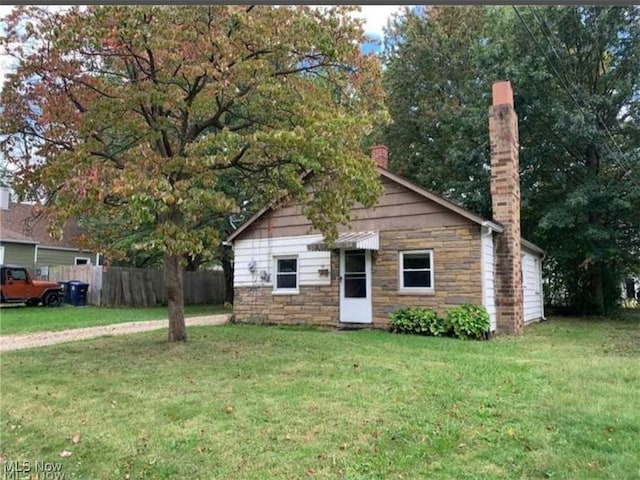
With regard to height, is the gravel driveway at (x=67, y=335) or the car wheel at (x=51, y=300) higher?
the car wheel at (x=51, y=300)

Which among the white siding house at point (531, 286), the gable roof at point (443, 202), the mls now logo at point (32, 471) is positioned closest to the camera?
the mls now logo at point (32, 471)

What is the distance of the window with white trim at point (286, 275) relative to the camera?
43.2 feet

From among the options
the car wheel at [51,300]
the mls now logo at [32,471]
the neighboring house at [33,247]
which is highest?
the neighboring house at [33,247]

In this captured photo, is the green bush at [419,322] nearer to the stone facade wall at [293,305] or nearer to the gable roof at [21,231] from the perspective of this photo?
the stone facade wall at [293,305]

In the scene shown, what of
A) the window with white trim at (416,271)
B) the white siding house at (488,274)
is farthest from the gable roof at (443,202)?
the window with white trim at (416,271)

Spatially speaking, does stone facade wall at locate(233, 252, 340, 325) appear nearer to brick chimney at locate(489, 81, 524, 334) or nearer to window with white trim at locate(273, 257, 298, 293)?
window with white trim at locate(273, 257, 298, 293)

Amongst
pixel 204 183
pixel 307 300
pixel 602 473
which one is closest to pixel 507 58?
pixel 307 300

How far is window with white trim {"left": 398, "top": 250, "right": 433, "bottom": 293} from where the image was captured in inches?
444

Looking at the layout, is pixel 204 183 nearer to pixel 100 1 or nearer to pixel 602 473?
pixel 100 1

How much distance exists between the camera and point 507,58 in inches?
651

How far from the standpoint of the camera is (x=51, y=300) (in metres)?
18.7

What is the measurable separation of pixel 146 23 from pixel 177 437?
5.06 meters

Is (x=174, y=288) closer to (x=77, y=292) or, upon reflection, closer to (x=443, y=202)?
(x=443, y=202)

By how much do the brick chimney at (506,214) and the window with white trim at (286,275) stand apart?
507cm
